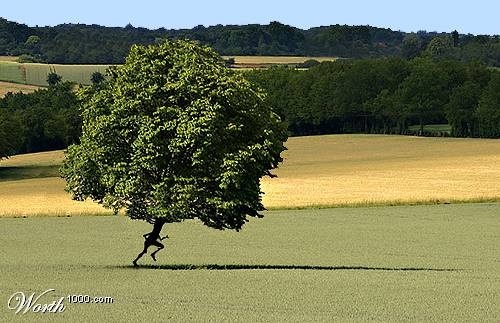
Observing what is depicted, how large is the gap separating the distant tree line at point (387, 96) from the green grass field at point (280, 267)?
275 ft

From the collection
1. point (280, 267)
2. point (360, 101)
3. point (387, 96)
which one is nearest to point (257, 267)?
point (280, 267)

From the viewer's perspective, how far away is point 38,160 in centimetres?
13075

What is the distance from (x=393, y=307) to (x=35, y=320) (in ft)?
29.5

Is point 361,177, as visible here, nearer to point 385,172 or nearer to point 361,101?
point 385,172

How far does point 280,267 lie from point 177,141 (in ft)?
20.7

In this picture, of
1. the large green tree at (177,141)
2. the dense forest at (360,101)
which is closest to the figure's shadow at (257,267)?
the large green tree at (177,141)

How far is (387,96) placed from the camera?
521ft

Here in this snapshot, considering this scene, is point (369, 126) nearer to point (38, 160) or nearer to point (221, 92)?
point (38, 160)

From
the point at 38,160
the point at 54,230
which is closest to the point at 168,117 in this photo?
the point at 54,230

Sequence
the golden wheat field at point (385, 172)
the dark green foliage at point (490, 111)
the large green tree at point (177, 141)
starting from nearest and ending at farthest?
the large green tree at point (177, 141) < the golden wheat field at point (385, 172) < the dark green foliage at point (490, 111)

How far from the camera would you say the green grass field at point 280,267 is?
25.1m

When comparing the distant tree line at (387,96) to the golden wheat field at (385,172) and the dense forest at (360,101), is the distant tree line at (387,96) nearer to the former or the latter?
the dense forest at (360,101)

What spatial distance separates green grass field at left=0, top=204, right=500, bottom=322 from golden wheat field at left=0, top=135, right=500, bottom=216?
653 centimetres

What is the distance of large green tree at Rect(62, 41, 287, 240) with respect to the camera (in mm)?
35656
